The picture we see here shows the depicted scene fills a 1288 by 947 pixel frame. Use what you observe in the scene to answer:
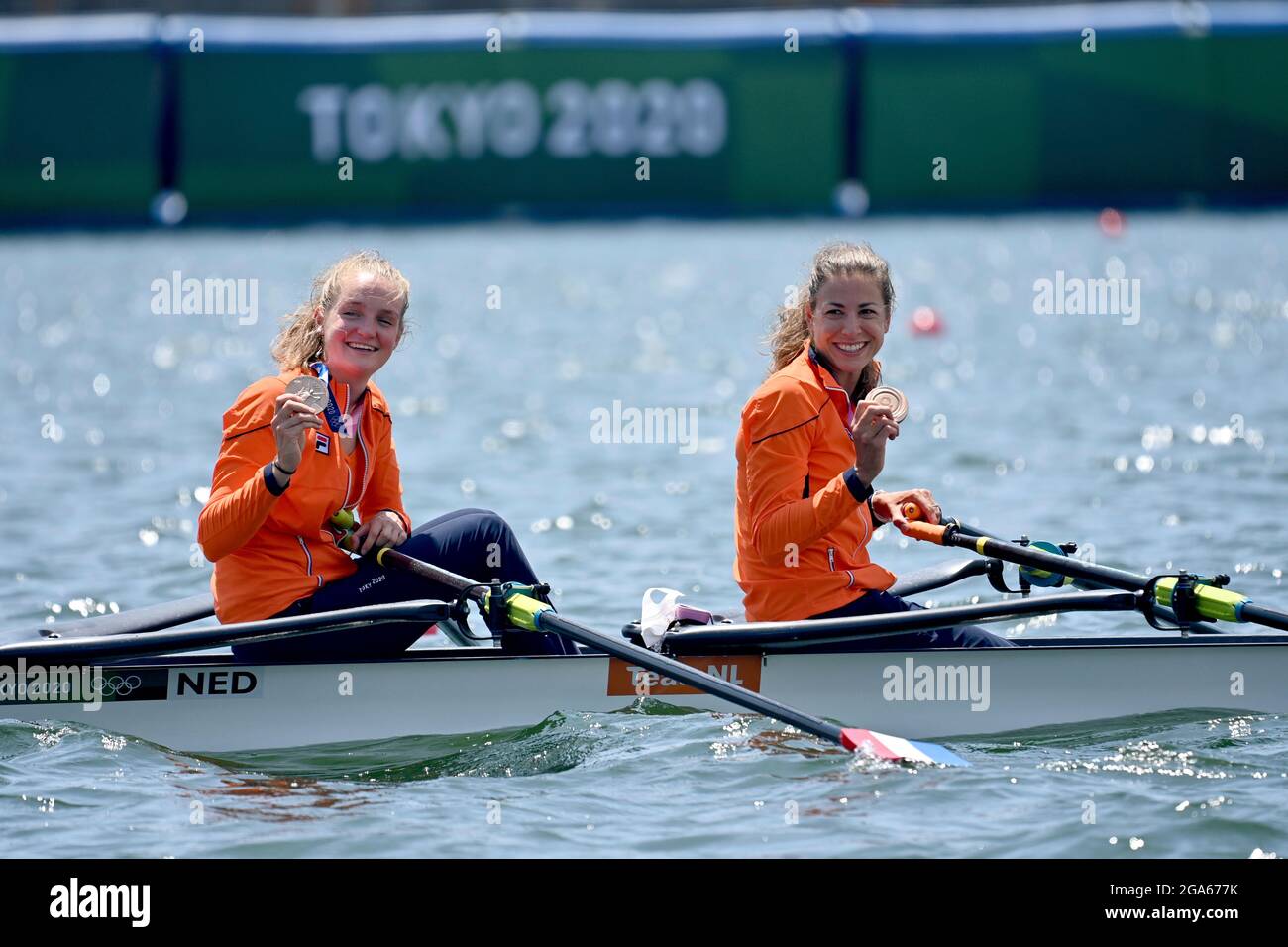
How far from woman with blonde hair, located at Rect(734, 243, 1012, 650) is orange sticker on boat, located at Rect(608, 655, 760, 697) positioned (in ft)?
0.55

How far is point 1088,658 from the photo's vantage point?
6.17 m

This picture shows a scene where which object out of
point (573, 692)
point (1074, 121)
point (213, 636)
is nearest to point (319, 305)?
point (213, 636)

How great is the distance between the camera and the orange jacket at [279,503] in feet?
18.7

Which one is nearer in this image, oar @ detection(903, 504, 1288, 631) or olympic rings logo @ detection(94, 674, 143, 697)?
oar @ detection(903, 504, 1288, 631)

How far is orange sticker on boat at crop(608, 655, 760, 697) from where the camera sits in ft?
20.1

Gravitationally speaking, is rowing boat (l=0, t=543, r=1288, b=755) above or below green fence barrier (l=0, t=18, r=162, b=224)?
below

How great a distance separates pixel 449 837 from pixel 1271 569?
4.89 m

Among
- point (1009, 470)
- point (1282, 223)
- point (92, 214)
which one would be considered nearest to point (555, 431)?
point (1009, 470)
